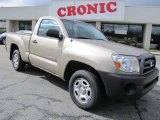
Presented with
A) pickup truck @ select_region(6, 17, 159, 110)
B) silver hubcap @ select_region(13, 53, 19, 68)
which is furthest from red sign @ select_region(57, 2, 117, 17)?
pickup truck @ select_region(6, 17, 159, 110)

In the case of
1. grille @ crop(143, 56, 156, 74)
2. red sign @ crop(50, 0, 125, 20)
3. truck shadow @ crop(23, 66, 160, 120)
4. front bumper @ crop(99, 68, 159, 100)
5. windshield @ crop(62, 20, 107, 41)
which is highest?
red sign @ crop(50, 0, 125, 20)

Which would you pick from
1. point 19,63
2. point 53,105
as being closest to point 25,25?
point 19,63

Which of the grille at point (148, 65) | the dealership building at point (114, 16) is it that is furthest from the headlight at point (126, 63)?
the dealership building at point (114, 16)

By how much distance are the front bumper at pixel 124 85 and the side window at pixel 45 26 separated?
2075 mm

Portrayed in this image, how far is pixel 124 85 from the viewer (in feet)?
10.5

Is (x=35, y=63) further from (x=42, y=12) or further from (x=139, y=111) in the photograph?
(x=42, y=12)

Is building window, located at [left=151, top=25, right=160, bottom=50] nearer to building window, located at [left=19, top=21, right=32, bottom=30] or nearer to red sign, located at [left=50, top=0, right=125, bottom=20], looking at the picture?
red sign, located at [left=50, top=0, right=125, bottom=20]

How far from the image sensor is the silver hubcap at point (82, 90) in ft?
12.0

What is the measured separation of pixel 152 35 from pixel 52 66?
69.4 ft

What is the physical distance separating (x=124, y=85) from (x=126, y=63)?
371 millimetres

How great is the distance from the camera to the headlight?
3.24 meters

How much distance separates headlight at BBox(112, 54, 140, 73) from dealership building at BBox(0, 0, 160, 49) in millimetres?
16885

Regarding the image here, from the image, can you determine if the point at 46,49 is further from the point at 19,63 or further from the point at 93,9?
the point at 93,9

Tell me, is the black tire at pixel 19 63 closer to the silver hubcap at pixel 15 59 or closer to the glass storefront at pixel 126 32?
Result: the silver hubcap at pixel 15 59
